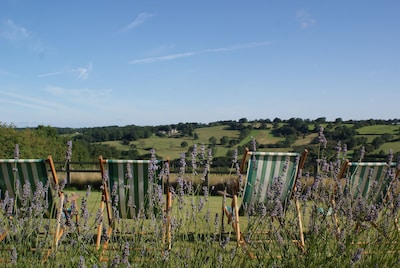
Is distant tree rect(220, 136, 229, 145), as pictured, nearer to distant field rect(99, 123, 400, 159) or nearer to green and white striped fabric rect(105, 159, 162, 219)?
distant field rect(99, 123, 400, 159)

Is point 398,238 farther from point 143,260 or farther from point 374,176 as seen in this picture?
point 374,176

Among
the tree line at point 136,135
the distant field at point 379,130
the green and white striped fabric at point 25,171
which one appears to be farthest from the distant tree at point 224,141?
the green and white striped fabric at point 25,171

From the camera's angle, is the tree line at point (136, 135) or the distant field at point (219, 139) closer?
the tree line at point (136, 135)

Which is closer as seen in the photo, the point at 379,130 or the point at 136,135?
the point at 379,130

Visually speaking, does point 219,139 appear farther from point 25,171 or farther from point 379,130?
point 25,171

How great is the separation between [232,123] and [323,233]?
41503 mm

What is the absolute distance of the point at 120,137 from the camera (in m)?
39.8

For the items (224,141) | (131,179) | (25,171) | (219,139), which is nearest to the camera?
(25,171)

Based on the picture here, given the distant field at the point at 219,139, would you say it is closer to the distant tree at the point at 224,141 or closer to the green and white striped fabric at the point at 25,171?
the distant tree at the point at 224,141

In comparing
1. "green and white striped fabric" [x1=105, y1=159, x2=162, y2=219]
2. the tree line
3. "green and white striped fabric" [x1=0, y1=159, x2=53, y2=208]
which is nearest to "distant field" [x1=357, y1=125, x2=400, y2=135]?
the tree line

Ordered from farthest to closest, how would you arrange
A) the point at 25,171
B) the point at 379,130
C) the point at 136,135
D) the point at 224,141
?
the point at 136,135 → the point at 379,130 → the point at 224,141 → the point at 25,171

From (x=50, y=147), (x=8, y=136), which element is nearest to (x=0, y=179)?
(x=8, y=136)

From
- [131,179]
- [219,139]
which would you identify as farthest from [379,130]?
[131,179]

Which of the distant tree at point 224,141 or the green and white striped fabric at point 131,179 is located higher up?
the green and white striped fabric at point 131,179
